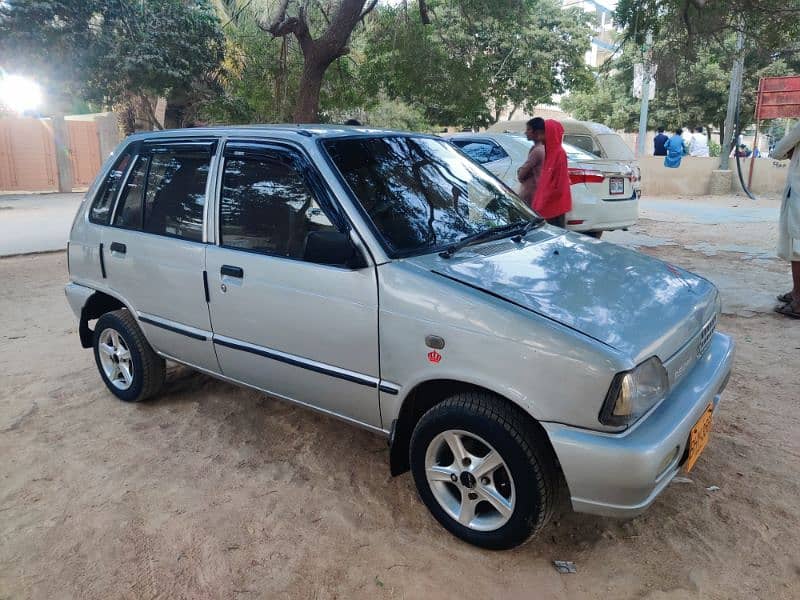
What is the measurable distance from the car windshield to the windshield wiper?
21 millimetres

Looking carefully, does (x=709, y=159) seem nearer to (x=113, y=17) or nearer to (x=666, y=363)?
(x=113, y=17)

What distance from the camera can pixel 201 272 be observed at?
Answer: 11.4 feet

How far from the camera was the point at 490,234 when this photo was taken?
10.8ft

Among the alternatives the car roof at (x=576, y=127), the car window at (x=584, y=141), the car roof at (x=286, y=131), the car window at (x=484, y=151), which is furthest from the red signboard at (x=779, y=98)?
the car roof at (x=286, y=131)

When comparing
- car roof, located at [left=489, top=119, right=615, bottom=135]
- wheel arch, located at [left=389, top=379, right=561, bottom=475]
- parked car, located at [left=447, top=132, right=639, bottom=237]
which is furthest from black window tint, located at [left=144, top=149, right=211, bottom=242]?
car roof, located at [left=489, top=119, right=615, bottom=135]

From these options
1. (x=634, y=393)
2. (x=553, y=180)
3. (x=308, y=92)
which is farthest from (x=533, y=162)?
(x=634, y=393)

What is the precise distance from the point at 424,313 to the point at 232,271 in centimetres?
122

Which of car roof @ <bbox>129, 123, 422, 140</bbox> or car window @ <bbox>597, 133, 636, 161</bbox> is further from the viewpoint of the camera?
car window @ <bbox>597, 133, 636, 161</bbox>

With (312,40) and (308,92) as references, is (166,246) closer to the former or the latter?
(308,92)

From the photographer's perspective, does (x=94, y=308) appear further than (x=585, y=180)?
No

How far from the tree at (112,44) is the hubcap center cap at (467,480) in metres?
15.4

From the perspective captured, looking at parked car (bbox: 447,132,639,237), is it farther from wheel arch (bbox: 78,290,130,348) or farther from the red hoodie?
wheel arch (bbox: 78,290,130,348)

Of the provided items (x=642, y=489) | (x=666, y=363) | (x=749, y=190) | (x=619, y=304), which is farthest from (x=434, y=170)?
(x=749, y=190)

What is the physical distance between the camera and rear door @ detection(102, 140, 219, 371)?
11.7 ft
